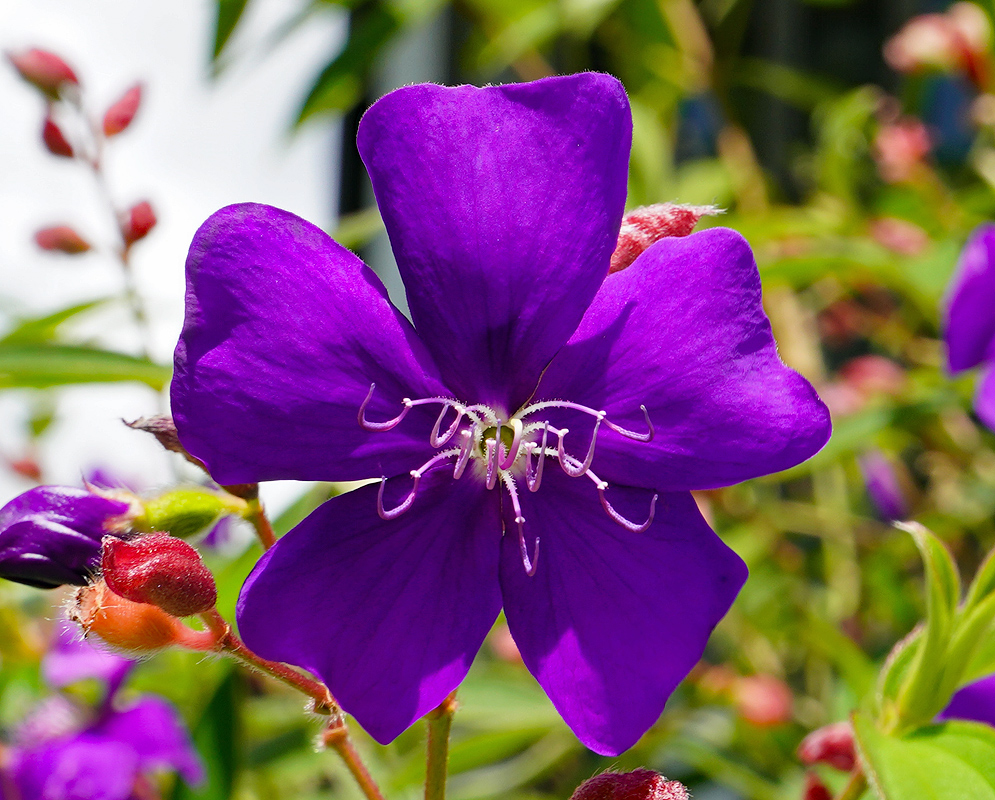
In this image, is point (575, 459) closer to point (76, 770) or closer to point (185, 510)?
point (185, 510)

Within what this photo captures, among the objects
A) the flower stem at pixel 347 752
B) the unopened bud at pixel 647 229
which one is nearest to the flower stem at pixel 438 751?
the flower stem at pixel 347 752

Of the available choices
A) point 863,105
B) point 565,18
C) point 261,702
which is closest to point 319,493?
point 261,702

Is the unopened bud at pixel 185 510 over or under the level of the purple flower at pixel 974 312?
over

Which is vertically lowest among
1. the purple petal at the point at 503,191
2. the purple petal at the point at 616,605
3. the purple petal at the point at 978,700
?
the purple petal at the point at 978,700

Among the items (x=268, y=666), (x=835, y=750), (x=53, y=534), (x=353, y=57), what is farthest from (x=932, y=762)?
(x=353, y=57)

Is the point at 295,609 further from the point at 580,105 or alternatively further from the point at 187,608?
the point at 580,105

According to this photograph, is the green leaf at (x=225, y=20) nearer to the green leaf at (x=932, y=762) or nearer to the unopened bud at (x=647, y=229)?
the unopened bud at (x=647, y=229)
